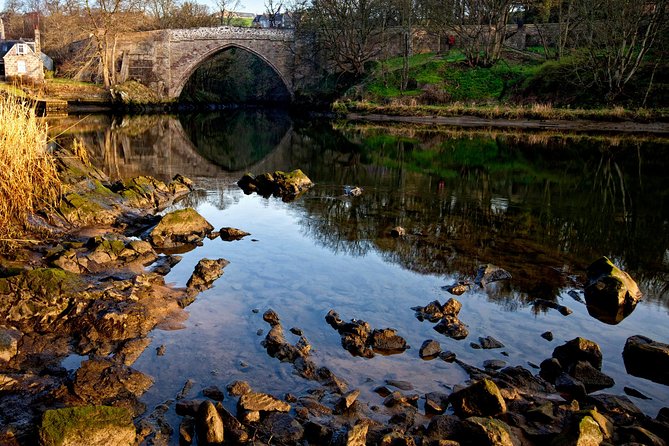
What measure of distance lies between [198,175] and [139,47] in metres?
41.9

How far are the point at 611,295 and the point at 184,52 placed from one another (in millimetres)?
53106

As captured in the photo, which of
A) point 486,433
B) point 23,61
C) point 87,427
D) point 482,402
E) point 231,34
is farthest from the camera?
point 231,34

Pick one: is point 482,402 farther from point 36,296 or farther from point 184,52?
point 184,52

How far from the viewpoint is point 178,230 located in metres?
11.0

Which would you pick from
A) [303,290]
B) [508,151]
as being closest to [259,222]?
[303,290]

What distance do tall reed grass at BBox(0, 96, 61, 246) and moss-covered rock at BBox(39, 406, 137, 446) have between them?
4758 mm

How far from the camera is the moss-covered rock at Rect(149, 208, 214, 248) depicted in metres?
10.7

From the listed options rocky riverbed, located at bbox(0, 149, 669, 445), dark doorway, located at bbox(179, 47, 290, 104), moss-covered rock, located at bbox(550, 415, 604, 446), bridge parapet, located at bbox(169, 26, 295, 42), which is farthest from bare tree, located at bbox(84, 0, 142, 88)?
moss-covered rock, located at bbox(550, 415, 604, 446)

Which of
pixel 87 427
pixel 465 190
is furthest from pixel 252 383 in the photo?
pixel 465 190

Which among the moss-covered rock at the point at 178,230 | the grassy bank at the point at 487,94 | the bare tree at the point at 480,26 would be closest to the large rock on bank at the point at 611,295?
the moss-covered rock at the point at 178,230

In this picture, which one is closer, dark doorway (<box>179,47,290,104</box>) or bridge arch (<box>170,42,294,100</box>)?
bridge arch (<box>170,42,294,100</box>)

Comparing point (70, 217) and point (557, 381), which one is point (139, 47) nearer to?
point (70, 217)

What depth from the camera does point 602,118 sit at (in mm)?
35125

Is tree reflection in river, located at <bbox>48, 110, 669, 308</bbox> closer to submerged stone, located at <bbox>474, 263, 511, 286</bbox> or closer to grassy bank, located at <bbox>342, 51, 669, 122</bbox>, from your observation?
submerged stone, located at <bbox>474, 263, 511, 286</bbox>
